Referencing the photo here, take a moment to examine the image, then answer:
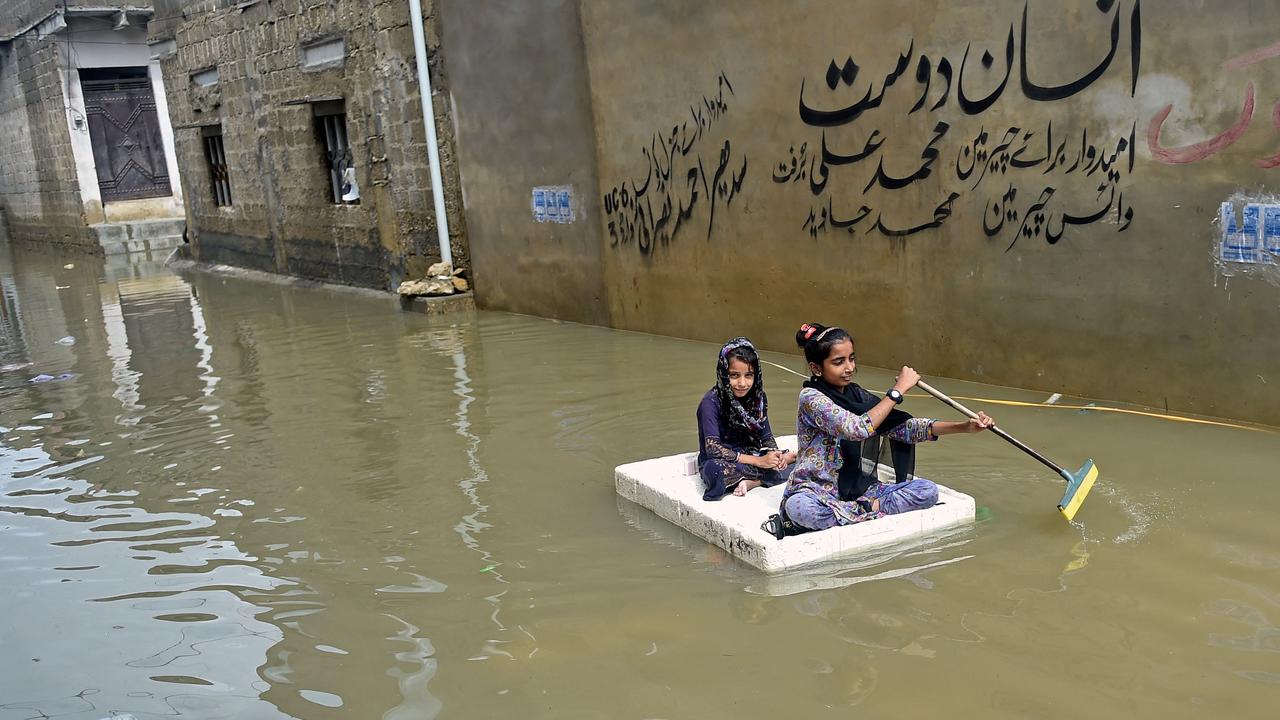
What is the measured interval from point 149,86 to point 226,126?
9.58 metres

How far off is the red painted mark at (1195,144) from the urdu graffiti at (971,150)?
0.14 meters

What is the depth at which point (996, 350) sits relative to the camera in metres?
7.18

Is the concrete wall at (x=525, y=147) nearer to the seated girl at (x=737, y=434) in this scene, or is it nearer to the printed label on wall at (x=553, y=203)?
the printed label on wall at (x=553, y=203)

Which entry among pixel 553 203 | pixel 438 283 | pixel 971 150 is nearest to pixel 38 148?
pixel 438 283

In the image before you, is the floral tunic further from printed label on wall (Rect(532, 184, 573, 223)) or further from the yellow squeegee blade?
printed label on wall (Rect(532, 184, 573, 223))

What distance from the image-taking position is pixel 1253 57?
18.5ft

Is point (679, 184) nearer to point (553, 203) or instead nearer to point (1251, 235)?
→ point (553, 203)

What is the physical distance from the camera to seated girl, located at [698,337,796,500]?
16.7ft

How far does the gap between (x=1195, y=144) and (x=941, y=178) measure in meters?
1.69

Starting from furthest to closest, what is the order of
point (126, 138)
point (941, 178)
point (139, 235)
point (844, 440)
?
point (126, 138)
point (139, 235)
point (941, 178)
point (844, 440)

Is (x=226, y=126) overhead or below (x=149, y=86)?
below

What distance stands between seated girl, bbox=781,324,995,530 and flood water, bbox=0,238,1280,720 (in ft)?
0.74

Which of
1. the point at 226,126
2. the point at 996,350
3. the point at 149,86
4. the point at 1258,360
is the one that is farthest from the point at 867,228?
the point at 149,86

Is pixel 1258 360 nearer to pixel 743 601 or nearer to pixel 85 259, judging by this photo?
pixel 743 601
